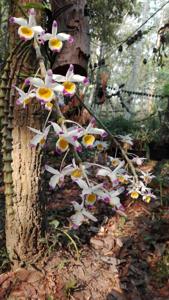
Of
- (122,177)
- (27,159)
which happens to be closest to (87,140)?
(122,177)

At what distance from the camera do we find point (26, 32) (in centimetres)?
139

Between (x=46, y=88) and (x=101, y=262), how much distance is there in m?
2.43

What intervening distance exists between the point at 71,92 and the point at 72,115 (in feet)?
8.39

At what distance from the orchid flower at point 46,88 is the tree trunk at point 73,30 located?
1700 mm

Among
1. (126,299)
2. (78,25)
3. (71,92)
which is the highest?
(78,25)

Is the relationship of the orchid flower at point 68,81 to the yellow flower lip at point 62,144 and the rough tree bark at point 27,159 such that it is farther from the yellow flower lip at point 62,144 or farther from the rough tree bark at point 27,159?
the rough tree bark at point 27,159

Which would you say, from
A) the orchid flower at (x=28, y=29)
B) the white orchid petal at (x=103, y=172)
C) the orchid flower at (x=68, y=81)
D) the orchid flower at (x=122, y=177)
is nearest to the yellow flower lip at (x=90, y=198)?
the white orchid petal at (x=103, y=172)

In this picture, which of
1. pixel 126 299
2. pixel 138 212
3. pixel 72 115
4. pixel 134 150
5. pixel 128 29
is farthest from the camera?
pixel 128 29

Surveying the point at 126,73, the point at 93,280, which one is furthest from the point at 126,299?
the point at 126,73

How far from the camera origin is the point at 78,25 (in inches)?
114

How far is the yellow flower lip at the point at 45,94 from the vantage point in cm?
127

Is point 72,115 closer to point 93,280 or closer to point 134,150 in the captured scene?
point 93,280

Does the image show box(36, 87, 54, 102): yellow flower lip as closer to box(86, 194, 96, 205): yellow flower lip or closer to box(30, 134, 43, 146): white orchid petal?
box(30, 134, 43, 146): white orchid petal

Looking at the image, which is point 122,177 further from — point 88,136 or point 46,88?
point 46,88
